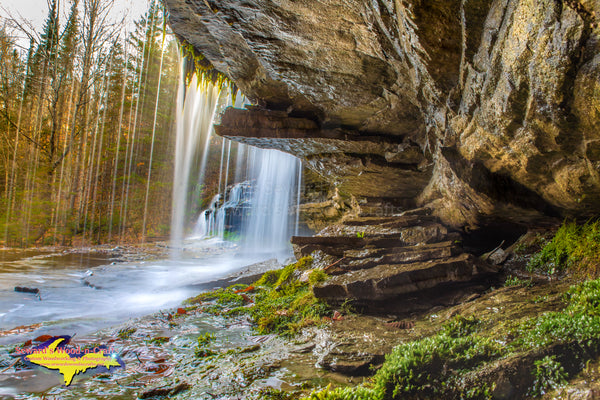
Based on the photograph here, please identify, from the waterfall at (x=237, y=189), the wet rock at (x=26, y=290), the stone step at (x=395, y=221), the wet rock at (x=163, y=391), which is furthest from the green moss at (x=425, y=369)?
the waterfall at (x=237, y=189)

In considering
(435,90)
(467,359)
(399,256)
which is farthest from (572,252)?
(467,359)

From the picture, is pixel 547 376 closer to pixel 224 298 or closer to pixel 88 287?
pixel 224 298

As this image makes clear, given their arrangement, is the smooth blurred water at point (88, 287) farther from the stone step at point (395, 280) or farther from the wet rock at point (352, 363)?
the wet rock at point (352, 363)

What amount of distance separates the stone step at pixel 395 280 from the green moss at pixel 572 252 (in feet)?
3.27

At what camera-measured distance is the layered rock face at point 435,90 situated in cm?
279

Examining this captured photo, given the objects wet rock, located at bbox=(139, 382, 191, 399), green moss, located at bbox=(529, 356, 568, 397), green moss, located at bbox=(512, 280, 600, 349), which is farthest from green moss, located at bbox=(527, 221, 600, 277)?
wet rock, located at bbox=(139, 382, 191, 399)

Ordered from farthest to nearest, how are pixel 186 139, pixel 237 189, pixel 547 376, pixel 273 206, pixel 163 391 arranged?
pixel 186 139 → pixel 237 189 → pixel 273 206 → pixel 163 391 → pixel 547 376

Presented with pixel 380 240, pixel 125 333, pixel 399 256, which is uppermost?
pixel 380 240

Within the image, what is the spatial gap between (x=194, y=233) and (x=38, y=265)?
37.9 feet

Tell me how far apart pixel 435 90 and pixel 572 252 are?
318 cm

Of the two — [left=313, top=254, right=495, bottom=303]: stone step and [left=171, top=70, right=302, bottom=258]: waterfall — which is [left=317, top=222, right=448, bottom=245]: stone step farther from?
[left=171, top=70, right=302, bottom=258]: waterfall

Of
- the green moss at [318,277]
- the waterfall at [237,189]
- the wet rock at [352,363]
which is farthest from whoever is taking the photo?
the waterfall at [237,189]

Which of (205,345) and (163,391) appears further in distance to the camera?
(205,345)

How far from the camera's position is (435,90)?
14.3 ft
